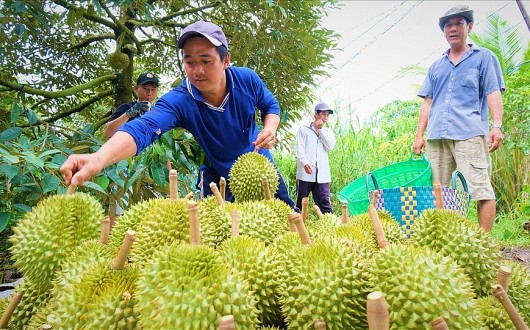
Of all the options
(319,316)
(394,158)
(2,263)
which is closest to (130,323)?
(319,316)

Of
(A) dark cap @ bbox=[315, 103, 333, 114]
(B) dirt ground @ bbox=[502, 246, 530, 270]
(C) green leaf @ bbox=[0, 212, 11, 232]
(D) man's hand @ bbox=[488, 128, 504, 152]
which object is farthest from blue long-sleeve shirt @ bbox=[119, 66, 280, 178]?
(A) dark cap @ bbox=[315, 103, 333, 114]

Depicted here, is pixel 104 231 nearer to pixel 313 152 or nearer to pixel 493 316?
pixel 493 316

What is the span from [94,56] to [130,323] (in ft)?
17.0

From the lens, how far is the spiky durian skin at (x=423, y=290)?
2.14ft

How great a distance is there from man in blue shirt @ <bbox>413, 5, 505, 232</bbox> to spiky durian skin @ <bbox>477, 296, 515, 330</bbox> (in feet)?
7.04

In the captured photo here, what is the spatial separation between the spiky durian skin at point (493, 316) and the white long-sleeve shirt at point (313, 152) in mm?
4296

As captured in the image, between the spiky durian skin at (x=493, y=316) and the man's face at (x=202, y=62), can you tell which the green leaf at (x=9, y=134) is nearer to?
the man's face at (x=202, y=62)

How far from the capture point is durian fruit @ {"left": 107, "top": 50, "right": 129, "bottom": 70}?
402 centimetres

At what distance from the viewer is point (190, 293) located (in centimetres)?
67

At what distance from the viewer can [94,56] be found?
5.14 m

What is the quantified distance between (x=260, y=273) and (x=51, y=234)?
56 centimetres

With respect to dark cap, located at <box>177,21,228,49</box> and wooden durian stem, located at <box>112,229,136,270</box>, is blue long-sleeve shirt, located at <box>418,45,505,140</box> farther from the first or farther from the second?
wooden durian stem, located at <box>112,229,136,270</box>

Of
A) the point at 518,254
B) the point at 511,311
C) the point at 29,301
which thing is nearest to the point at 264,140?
the point at 29,301

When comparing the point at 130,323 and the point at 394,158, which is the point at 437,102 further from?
the point at 394,158
